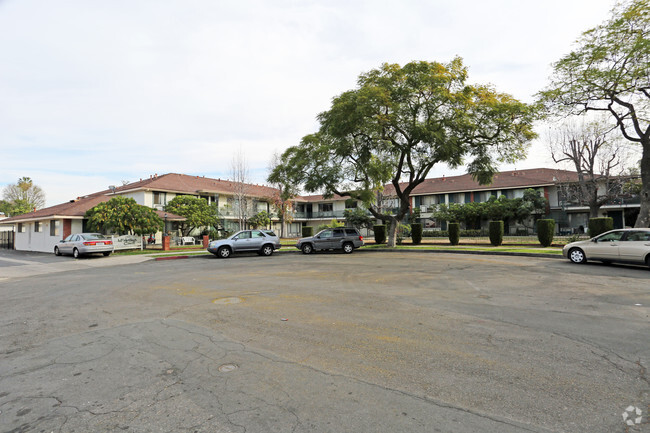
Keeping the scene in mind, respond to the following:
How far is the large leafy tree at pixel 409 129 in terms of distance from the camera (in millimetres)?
21312

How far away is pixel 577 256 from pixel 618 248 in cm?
155

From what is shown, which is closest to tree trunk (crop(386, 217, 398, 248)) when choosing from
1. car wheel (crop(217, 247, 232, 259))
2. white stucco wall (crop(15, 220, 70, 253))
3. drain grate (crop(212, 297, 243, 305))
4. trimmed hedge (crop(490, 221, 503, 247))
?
trimmed hedge (crop(490, 221, 503, 247))

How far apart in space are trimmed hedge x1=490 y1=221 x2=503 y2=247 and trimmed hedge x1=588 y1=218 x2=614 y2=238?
16.9 feet

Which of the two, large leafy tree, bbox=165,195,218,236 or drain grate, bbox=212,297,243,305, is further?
large leafy tree, bbox=165,195,218,236

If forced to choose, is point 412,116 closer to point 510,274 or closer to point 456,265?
point 456,265

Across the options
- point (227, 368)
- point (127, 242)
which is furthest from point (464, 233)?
point (227, 368)

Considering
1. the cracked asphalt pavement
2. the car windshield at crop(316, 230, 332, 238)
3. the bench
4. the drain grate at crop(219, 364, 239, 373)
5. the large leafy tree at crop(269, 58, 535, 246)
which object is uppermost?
the large leafy tree at crop(269, 58, 535, 246)

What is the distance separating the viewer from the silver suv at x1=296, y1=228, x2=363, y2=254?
75.8 feet

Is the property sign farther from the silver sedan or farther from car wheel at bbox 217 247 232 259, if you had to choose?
car wheel at bbox 217 247 232 259

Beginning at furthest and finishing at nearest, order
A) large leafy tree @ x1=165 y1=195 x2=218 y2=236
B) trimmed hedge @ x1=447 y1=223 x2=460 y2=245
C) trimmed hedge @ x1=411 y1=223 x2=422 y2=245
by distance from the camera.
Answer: large leafy tree @ x1=165 y1=195 x2=218 y2=236, trimmed hedge @ x1=411 y1=223 x2=422 y2=245, trimmed hedge @ x1=447 y1=223 x2=460 y2=245

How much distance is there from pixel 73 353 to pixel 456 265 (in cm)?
1330

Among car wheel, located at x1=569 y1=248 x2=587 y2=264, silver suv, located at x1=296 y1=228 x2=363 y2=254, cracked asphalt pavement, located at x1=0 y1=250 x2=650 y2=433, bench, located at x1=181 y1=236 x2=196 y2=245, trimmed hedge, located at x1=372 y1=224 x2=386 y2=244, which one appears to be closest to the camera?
cracked asphalt pavement, located at x1=0 y1=250 x2=650 y2=433

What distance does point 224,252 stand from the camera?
69.2 ft

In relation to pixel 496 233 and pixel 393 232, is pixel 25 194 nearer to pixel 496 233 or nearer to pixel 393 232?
pixel 393 232
